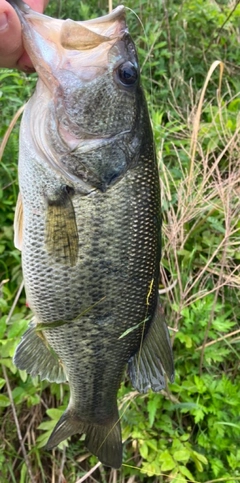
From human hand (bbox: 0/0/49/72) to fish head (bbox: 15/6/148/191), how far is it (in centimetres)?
4

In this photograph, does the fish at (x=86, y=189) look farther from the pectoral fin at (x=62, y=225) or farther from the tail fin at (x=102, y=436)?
the tail fin at (x=102, y=436)

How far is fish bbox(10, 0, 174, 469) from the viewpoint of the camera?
1.47m

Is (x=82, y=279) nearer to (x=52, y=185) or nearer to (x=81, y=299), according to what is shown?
(x=81, y=299)

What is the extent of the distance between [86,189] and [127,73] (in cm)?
42

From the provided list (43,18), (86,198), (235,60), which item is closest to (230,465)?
(86,198)

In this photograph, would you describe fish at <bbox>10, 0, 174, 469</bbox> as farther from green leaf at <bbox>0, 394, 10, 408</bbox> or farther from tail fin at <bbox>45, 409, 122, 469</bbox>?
green leaf at <bbox>0, 394, 10, 408</bbox>

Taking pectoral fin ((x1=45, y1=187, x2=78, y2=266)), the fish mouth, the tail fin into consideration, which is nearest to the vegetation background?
the tail fin

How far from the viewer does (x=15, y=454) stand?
88.0 inches

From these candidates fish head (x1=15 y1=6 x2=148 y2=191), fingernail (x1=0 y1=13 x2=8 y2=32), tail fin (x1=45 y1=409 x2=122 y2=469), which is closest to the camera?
fingernail (x1=0 y1=13 x2=8 y2=32)

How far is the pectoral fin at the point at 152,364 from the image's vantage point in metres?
1.74

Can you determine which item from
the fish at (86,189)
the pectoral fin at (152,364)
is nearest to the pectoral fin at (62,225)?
the fish at (86,189)

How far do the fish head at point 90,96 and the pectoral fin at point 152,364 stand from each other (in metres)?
0.61

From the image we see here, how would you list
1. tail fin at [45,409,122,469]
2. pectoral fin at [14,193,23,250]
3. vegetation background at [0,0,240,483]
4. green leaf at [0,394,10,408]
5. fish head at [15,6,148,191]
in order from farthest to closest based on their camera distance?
vegetation background at [0,0,240,483] → green leaf at [0,394,10,408] → tail fin at [45,409,122,469] → pectoral fin at [14,193,23,250] → fish head at [15,6,148,191]

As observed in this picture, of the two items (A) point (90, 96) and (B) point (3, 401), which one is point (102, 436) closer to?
(B) point (3, 401)
